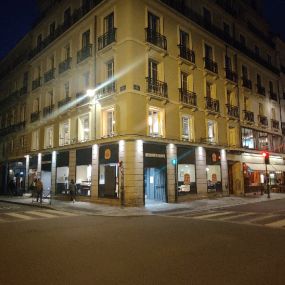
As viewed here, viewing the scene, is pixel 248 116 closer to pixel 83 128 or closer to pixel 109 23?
pixel 109 23

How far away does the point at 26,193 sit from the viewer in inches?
1117

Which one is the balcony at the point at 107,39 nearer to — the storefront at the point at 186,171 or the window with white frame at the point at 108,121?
the window with white frame at the point at 108,121

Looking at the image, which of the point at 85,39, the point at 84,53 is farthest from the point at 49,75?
the point at 84,53

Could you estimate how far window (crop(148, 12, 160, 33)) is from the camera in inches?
816

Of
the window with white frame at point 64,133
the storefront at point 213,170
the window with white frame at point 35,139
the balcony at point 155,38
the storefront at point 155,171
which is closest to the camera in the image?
the storefront at point 155,171

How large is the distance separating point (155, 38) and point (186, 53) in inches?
133

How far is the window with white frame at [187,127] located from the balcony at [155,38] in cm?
538

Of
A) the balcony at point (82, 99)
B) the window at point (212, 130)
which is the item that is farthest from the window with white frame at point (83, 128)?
the window at point (212, 130)

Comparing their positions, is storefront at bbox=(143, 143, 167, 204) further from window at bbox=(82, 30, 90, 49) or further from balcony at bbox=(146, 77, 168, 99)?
window at bbox=(82, 30, 90, 49)

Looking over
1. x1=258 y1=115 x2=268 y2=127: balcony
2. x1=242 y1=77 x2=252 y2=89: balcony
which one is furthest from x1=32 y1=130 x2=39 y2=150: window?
x1=258 y1=115 x2=268 y2=127: balcony

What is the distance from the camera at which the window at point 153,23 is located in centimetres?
2073

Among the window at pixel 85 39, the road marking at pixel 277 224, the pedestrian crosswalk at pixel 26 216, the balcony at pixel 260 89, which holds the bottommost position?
the road marking at pixel 277 224

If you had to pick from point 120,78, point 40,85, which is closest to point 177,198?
point 120,78

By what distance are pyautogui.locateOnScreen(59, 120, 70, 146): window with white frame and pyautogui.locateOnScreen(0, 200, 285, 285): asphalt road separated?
46.0ft
